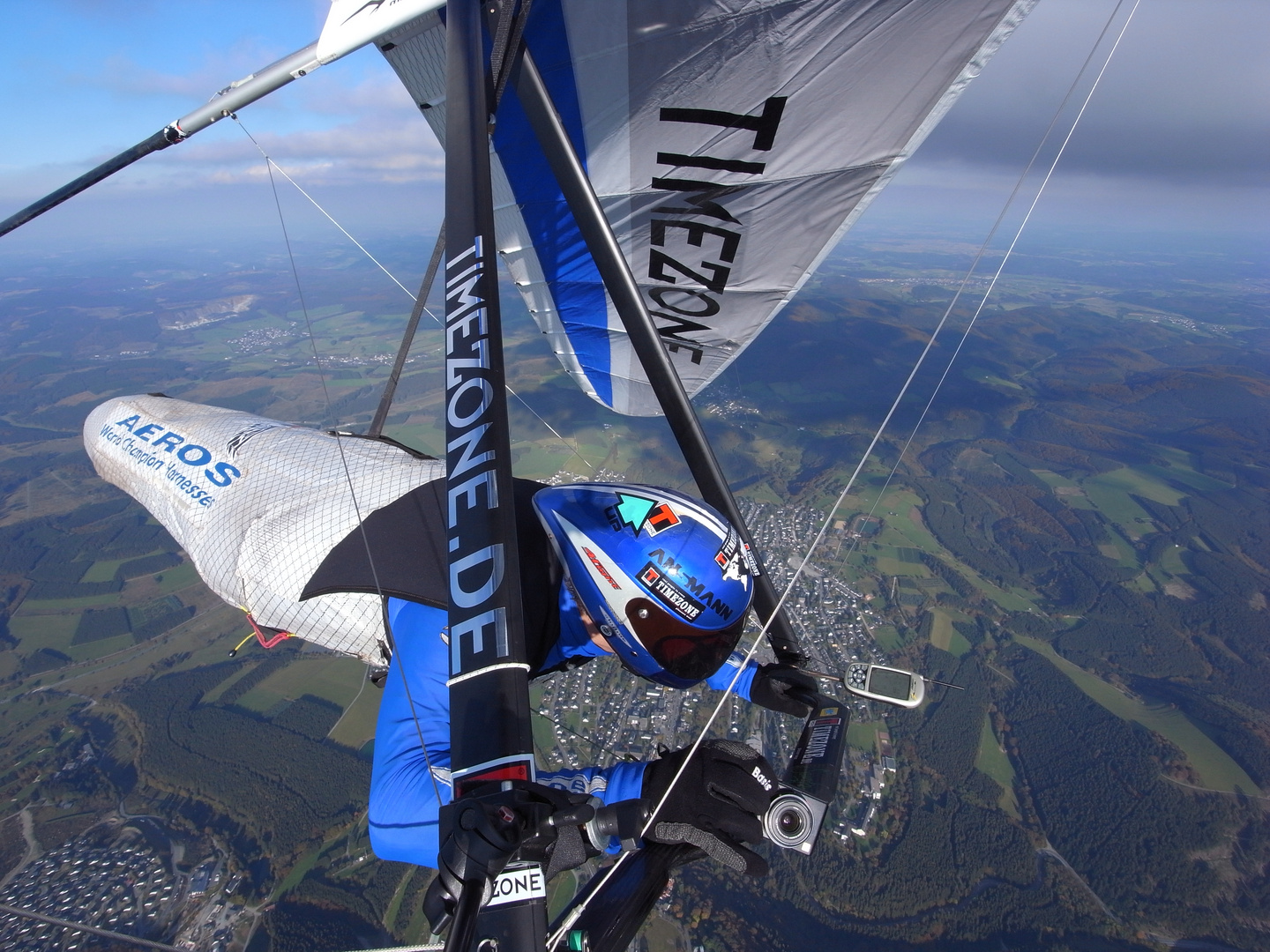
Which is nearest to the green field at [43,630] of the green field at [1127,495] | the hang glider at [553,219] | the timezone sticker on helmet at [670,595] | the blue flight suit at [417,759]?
Answer: the hang glider at [553,219]

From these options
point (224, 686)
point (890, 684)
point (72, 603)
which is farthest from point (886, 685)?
point (72, 603)

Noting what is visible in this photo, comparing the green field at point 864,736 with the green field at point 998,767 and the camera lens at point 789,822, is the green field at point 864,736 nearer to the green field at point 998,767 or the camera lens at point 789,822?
the green field at point 998,767

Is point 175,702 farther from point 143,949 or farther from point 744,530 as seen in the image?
point 744,530

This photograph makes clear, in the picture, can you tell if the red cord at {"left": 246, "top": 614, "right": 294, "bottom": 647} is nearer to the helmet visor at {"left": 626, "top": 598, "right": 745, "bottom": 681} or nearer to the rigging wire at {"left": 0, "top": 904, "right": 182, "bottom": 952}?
the rigging wire at {"left": 0, "top": 904, "right": 182, "bottom": 952}

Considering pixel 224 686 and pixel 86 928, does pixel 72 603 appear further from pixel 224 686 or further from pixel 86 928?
pixel 86 928

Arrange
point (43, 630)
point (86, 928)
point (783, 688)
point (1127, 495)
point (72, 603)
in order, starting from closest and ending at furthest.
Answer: point (86, 928) < point (783, 688) < point (43, 630) < point (72, 603) < point (1127, 495)

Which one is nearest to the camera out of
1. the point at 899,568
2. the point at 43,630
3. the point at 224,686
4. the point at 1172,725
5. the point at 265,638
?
the point at 265,638

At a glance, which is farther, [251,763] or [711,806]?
[251,763]
